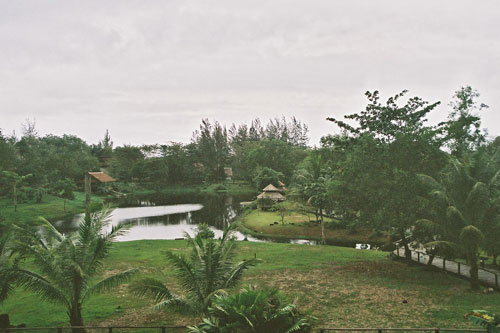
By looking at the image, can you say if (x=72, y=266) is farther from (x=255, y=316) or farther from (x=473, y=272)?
(x=473, y=272)

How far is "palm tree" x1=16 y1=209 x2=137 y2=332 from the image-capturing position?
10398 mm

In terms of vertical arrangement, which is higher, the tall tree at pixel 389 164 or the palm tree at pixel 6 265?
the tall tree at pixel 389 164

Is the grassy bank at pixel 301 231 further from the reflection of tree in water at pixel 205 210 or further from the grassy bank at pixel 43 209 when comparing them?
the grassy bank at pixel 43 209

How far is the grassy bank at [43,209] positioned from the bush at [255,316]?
38.8 m

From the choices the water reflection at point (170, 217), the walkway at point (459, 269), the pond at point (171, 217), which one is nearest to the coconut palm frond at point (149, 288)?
the walkway at point (459, 269)

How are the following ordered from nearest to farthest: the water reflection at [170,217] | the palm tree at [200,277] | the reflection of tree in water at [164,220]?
the palm tree at [200,277] < the water reflection at [170,217] < the reflection of tree in water at [164,220]

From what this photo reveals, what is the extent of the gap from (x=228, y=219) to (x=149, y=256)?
67.1 ft

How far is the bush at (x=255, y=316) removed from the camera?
6957mm

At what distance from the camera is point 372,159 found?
18.9m

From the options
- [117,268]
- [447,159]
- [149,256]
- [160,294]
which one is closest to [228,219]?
[149,256]

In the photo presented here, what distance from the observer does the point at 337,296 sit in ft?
48.1

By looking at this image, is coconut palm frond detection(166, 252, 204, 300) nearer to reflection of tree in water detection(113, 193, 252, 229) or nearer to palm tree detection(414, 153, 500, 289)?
palm tree detection(414, 153, 500, 289)

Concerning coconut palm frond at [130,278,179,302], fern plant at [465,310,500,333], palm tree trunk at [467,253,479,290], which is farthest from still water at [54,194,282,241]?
fern plant at [465,310,500,333]

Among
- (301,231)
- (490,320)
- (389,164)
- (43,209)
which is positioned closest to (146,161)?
(43,209)
